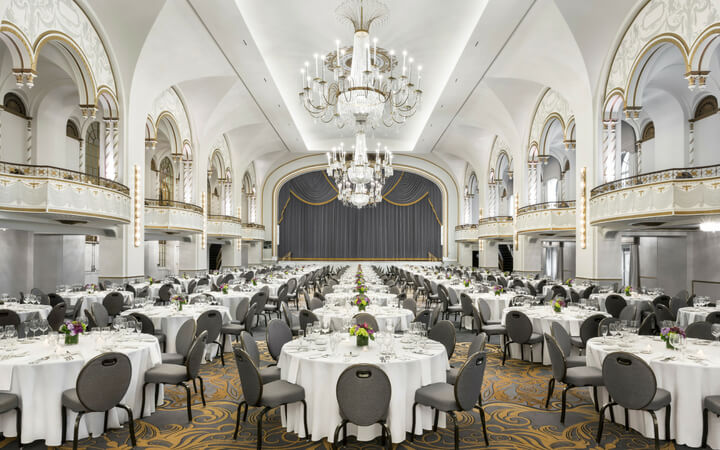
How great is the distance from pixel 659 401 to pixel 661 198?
6270 millimetres

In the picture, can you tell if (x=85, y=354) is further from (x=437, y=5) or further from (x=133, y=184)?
(x=437, y=5)

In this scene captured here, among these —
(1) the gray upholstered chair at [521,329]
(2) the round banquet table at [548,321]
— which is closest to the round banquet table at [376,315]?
(1) the gray upholstered chair at [521,329]

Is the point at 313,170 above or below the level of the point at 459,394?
above

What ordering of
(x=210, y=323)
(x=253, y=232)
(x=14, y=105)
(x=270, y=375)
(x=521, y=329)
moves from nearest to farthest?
(x=270, y=375) < (x=210, y=323) < (x=521, y=329) < (x=14, y=105) < (x=253, y=232)

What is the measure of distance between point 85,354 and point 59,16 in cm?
792

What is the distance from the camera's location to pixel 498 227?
63.5ft

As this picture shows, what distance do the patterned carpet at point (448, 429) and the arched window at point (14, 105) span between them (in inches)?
433

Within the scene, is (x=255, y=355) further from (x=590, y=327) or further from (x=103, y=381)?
(x=590, y=327)

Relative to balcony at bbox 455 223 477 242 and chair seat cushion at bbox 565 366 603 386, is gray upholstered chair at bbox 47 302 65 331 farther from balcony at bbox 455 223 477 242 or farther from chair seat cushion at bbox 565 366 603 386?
balcony at bbox 455 223 477 242

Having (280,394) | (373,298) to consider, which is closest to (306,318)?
(280,394)

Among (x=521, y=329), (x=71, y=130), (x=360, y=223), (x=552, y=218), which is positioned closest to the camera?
(x=521, y=329)

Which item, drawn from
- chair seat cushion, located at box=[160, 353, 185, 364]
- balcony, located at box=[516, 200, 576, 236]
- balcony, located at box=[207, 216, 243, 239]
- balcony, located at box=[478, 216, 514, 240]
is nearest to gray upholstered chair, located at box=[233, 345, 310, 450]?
chair seat cushion, located at box=[160, 353, 185, 364]

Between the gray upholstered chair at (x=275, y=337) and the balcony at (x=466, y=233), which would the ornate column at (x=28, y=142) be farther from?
the balcony at (x=466, y=233)

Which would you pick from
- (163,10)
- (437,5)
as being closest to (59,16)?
(163,10)
